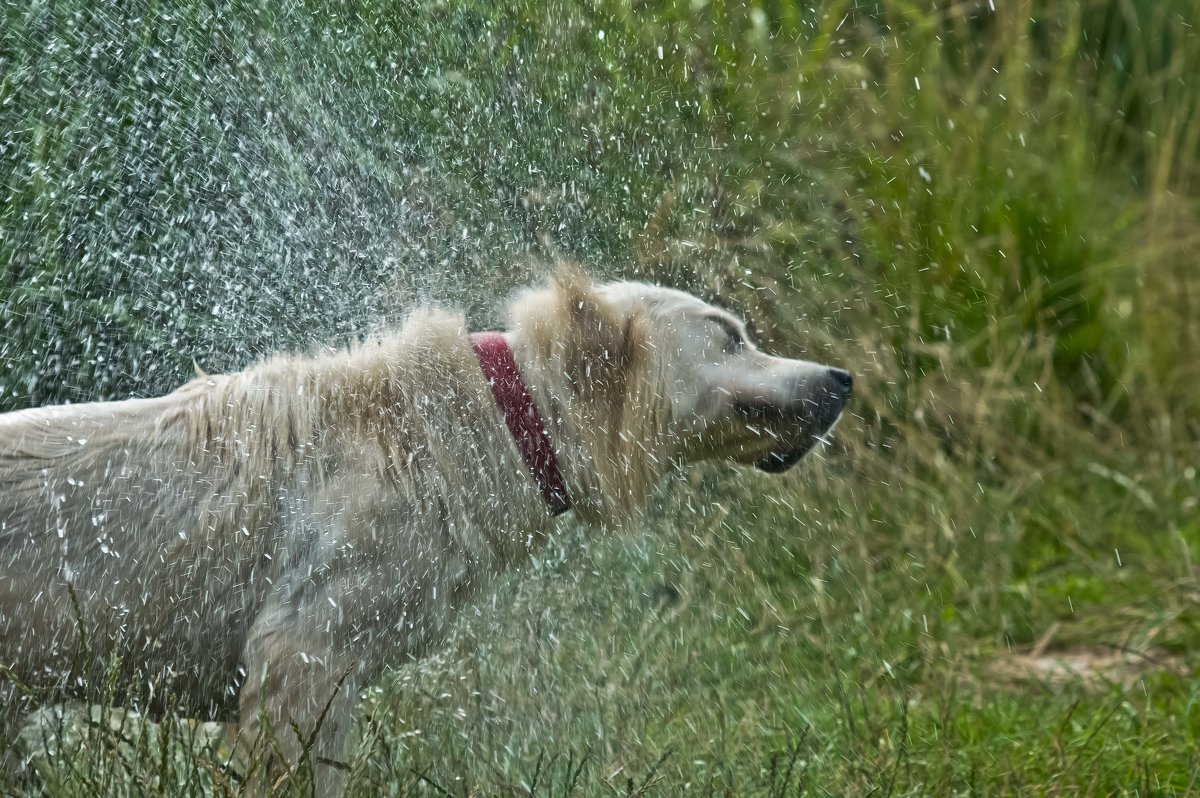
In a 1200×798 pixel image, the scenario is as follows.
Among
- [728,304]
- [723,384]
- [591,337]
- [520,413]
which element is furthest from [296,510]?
[728,304]

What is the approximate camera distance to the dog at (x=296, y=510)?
300 cm

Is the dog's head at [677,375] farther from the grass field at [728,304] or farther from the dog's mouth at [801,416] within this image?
the grass field at [728,304]

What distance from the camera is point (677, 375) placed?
11.6ft

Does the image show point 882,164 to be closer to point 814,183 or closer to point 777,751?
point 814,183

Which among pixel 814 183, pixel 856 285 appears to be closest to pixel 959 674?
pixel 856 285

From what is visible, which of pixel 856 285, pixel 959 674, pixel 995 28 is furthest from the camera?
pixel 995 28

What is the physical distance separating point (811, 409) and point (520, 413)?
0.84m

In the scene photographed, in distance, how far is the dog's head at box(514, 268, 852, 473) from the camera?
3.41m

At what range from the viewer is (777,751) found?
3422 mm

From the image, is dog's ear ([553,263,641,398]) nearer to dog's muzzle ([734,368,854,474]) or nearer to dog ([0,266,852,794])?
dog ([0,266,852,794])

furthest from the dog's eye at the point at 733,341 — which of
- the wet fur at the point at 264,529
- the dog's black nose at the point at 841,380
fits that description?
the wet fur at the point at 264,529

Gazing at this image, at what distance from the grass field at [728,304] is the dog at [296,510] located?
0.81ft

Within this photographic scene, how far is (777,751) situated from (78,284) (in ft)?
9.69

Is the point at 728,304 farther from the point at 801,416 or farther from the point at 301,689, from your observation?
the point at 301,689
